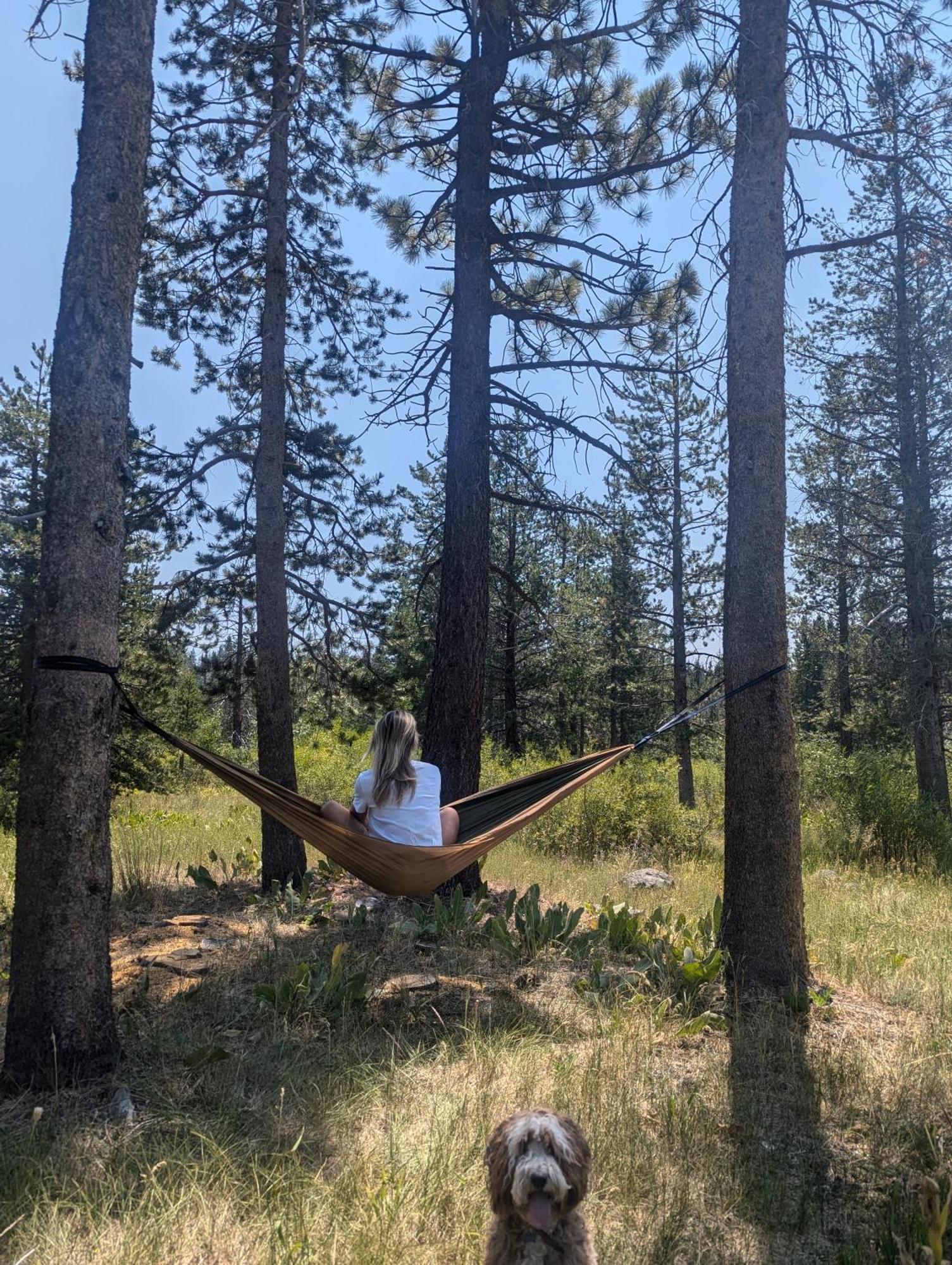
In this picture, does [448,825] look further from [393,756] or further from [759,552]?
[759,552]

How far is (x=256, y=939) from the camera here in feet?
14.9

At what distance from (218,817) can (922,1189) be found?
399 inches

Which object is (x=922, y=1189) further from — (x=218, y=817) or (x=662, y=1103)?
(x=218, y=817)

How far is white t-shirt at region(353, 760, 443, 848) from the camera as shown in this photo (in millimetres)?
3652

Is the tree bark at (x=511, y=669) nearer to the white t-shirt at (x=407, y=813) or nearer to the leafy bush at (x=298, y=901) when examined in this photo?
the leafy bush at (x=298, y=901)

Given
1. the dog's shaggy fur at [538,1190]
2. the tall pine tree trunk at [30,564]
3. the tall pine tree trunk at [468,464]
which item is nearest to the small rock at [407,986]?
the tall pine tree trunk at [468,464]

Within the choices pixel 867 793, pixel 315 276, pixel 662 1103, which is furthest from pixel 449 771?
pixel 867 793

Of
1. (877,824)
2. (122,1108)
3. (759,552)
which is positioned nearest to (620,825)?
(877,824)

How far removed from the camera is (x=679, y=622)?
1452 centimetres

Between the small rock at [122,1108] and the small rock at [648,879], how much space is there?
5000 mm

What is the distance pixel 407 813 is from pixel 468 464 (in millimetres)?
2722

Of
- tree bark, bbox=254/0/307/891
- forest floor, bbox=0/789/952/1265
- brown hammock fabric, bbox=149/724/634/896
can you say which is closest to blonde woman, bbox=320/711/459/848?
brown hammock fabric, bbox=149/724/634/896

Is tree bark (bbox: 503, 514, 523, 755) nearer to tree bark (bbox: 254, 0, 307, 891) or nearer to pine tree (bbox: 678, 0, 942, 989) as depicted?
tree bark (bbox: 254, 0, 307, 891)

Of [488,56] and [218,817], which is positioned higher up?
[488,56]
